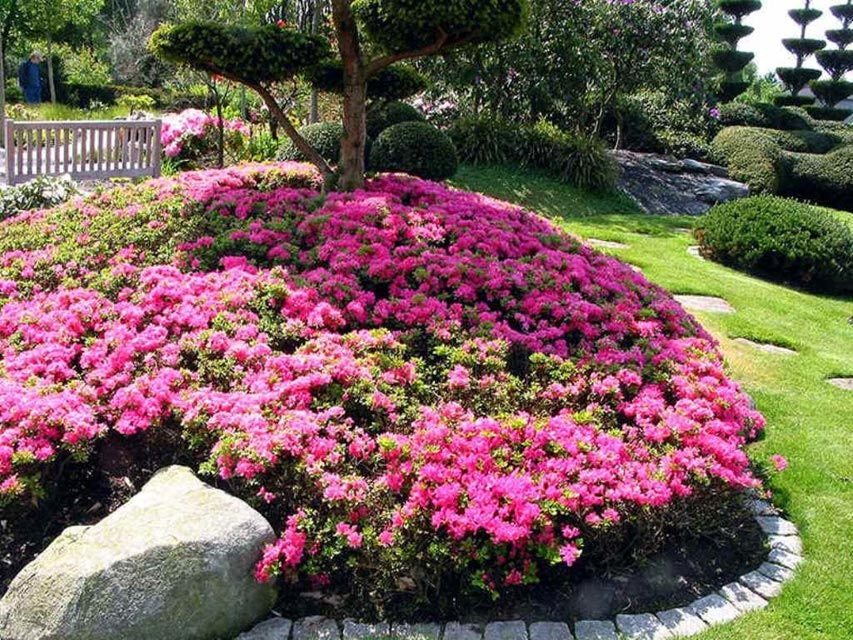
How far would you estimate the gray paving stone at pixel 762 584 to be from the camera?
12.0ft

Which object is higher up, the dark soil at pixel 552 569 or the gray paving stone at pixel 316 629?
the dark soil at pixel 552 569

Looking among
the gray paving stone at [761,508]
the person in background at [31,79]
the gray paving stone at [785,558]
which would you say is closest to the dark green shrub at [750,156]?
the gray paving stone at [761,508]

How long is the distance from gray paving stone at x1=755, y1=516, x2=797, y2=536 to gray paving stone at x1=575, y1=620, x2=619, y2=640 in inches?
51.8

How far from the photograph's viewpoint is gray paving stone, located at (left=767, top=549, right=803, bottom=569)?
12.8 feet

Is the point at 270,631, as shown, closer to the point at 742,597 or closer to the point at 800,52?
the point at 742,597

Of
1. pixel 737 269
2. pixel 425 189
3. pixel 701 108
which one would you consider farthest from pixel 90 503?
pixel 701 108

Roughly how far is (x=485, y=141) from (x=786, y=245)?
653 centimetres

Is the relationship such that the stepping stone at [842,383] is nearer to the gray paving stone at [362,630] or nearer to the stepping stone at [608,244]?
the stepping stone at [608,244]

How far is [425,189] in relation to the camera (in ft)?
25.0

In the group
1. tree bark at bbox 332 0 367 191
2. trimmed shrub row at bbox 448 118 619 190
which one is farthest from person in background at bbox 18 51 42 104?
tree bark at bbox 332 0 367 191

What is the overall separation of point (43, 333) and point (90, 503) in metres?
1.36

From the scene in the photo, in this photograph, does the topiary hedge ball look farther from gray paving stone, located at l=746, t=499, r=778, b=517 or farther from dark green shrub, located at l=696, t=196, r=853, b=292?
gray paving stone, located at l=746, t=499, r=778, b=517

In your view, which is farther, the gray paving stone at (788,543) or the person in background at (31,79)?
the person in background at (31,79)

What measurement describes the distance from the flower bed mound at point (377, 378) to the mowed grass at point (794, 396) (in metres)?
0.49
